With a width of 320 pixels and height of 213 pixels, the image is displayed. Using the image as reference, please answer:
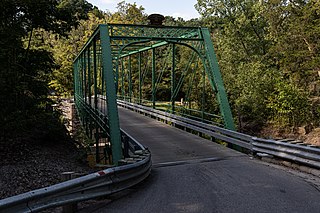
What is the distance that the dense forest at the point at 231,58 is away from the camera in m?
11.3

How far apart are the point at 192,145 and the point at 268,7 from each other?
83.0 feet

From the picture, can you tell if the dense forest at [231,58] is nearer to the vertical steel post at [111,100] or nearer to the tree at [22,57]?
the tree at [22,57]

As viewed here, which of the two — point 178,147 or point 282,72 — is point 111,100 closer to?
point 178,147

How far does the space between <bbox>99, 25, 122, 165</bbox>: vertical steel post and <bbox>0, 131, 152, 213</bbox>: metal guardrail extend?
2.61 meters

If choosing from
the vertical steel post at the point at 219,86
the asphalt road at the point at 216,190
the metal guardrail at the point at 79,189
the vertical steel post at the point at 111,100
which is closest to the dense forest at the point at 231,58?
the vertical steel post at the point at 111,100

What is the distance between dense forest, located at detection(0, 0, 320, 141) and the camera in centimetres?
1127

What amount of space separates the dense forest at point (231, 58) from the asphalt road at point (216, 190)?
17.9 feet

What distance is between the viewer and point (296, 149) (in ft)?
24.9

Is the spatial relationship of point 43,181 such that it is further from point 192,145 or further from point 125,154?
point 192,145

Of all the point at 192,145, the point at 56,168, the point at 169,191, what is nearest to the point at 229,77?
the point at 192,145

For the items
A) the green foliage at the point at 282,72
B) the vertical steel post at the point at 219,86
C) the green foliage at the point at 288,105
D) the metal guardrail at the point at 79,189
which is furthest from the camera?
the green foliage at the point at 282,72

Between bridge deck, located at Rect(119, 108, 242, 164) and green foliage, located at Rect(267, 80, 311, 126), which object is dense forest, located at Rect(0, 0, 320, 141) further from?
bridge deck, located at Rect(119, 108, 242, 164)

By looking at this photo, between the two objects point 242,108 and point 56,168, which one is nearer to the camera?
point 56,168

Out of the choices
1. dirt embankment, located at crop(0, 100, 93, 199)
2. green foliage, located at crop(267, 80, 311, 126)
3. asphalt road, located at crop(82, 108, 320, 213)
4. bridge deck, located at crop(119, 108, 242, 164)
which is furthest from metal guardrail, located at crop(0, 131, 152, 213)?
green foliage, located at crop(267, 80, 311, 126)
